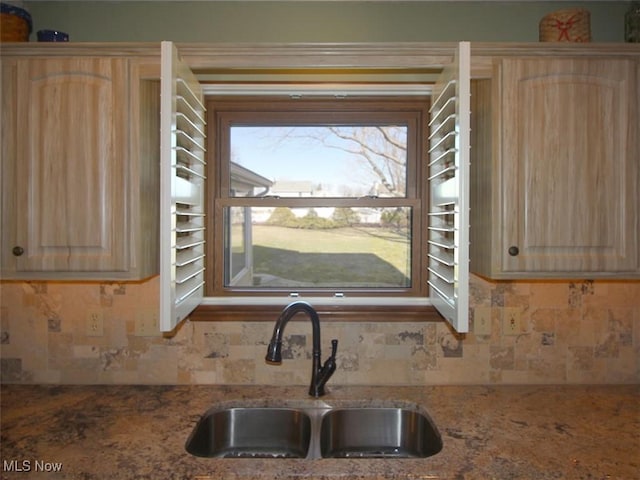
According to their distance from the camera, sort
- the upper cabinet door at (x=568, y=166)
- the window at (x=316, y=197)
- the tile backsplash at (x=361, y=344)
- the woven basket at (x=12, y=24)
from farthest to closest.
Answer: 1. the window at (x=316, y=197)
2. the tile backsplash at (x=361, y=344)
3. the woven basket at (x=12, y=24)
4. the upper cabinet door at (x=568, y=166)

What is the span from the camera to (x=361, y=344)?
6.22 ft

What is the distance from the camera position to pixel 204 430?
1642mm

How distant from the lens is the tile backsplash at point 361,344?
1877 millimetres

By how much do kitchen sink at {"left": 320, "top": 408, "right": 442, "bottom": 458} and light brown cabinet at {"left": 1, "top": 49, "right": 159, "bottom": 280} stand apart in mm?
964

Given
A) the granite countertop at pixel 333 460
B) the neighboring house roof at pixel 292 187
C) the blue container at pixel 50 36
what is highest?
the blue container at pixel 50 36

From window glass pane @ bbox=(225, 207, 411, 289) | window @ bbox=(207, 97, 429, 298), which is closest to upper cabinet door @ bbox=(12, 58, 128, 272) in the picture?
window @ bbox=(207, 97, 429, 298)

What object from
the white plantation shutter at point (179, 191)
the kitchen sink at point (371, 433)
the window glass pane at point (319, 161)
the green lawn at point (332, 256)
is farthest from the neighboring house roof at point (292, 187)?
the kitchen sink at point (371, 433)

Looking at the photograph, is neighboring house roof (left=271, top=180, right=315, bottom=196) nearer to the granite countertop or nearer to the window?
Result: the window

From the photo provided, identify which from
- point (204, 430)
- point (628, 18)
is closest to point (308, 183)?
point (204, 430)

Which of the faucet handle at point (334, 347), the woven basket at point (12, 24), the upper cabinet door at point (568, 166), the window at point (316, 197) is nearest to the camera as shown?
the upper cabinet door at point (568, 166)

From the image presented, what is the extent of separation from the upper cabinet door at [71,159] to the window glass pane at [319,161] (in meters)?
0.59

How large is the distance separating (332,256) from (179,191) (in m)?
0.84

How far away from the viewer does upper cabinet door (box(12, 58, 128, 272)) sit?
152cm

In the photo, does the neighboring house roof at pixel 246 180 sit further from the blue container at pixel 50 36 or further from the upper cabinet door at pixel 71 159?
the blue container at pixel 50 36
